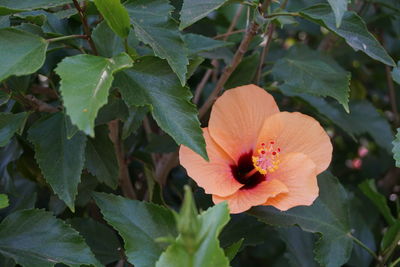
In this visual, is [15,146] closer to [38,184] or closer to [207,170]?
[38,184]

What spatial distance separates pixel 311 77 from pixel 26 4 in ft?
1.87

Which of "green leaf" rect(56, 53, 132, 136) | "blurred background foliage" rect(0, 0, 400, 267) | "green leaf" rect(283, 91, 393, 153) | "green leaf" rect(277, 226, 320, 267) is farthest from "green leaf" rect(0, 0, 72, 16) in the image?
"green leaf" rect(283, 91, 393, 153)

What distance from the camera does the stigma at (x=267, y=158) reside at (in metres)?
1.11

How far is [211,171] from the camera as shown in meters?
1.08

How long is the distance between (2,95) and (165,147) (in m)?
0.40

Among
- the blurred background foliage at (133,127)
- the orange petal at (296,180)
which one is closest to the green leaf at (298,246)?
the blurred background foliage at (133,127)

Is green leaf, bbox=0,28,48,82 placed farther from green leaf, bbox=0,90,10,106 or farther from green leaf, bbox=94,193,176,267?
green leaf, bbox=94,193,176,267

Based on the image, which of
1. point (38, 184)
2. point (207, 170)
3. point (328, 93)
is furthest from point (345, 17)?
point (38, 184)

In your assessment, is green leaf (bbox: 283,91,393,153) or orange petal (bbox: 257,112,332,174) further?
green leaf (bbox: 283,91,393,153)

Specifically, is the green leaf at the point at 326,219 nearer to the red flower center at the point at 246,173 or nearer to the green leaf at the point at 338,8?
the red flower center at the point at 246,173

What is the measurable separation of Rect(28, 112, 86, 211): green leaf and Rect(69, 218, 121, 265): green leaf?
7.6 inches

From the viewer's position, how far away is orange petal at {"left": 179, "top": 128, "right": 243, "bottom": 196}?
104cm

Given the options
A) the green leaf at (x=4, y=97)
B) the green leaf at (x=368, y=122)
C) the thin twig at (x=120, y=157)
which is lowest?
the green leaf at (x=368, y=122)

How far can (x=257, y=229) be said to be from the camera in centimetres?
125
